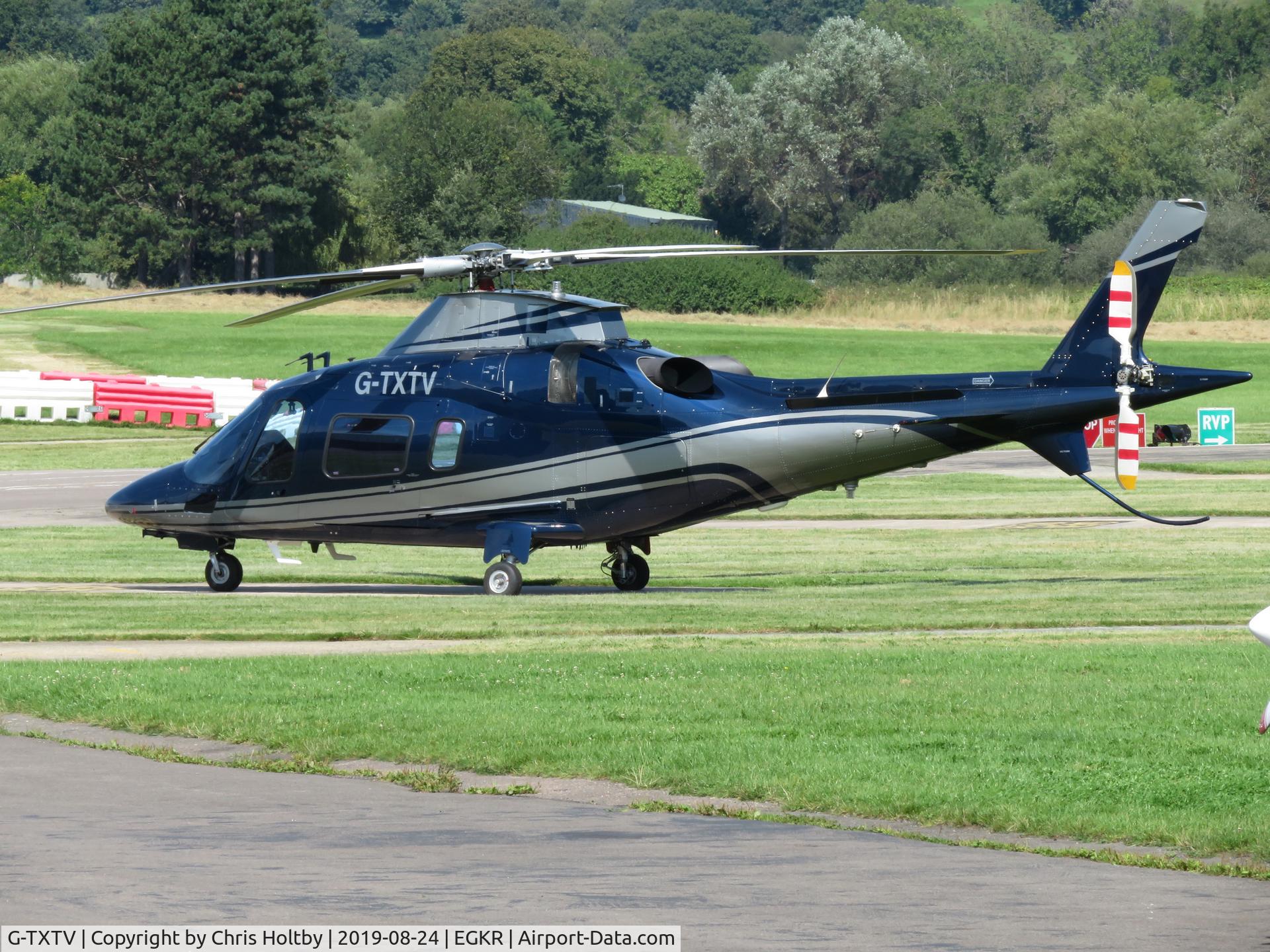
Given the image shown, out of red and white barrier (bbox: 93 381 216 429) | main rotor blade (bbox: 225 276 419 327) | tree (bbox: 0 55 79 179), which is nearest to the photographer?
main rotor blade (bbox: 225 276 419 327)

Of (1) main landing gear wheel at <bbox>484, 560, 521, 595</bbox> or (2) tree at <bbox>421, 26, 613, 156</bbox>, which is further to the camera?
(2) tree at <bbox>421, 26, 613, 156</bbox>

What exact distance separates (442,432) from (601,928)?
15299 millimetres

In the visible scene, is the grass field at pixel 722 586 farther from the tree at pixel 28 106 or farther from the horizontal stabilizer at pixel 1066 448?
the tree at pixel 28 106

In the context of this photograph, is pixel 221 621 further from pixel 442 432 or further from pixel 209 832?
pixel 209 832

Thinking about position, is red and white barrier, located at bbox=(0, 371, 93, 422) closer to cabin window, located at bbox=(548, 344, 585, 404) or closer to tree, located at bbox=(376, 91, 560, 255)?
cabin window, located at bbox=(548, 344, 585, 404)

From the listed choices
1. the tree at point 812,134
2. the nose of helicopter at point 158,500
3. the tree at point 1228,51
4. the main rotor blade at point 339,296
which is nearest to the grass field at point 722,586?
the nose of helicopter at point 158,500

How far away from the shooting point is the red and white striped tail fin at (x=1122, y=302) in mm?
20281

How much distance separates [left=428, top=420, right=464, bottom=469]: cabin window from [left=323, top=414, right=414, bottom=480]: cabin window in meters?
0.31

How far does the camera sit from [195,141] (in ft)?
337

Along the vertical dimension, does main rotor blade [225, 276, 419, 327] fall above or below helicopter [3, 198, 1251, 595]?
above

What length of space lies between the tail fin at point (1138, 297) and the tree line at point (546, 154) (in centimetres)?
7727

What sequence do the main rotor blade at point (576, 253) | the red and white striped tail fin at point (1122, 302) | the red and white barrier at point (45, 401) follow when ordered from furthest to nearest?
the red and white barrier at point (45, 401) < the red and white striped tail fin at point (1122, 302) < the main rotor blade at point (576, 253)

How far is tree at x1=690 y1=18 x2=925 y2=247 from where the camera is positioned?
13512 cm

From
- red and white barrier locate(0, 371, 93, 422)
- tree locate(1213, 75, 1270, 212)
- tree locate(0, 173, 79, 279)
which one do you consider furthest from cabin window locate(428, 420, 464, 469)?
tree locate(1213, 75, 1270, 212)
